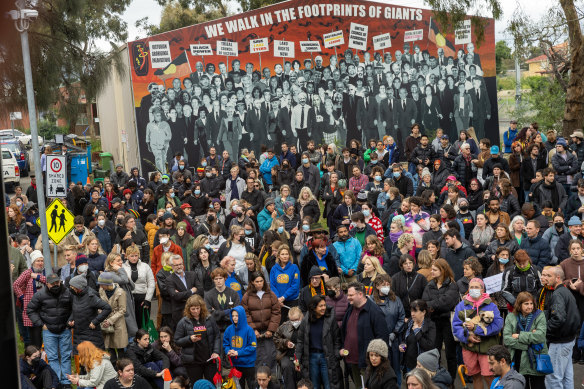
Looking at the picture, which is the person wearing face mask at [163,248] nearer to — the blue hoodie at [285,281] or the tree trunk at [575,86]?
the blue hoodie at [285,281]

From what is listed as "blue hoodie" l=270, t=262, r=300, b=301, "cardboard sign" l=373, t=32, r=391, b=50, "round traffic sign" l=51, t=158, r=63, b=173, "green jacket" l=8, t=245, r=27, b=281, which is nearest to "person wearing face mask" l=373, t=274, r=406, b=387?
"blue hoodie" l=270, t=262, r=300, b=301

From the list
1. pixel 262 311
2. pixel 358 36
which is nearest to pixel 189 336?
pixel 262 311

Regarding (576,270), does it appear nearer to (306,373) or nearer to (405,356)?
(405,356)

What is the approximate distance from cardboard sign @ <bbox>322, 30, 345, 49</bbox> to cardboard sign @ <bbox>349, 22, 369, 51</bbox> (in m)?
0.35

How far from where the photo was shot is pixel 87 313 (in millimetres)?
10211

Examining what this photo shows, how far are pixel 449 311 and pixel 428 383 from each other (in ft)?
9.42

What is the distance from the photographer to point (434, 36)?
2834 centimetres

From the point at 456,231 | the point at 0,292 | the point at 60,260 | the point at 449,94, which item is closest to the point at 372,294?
the point at 456,231

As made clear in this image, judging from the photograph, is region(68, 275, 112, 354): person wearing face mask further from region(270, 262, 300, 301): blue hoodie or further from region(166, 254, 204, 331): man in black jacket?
region(270, 262, 300, 301): blue hoodie

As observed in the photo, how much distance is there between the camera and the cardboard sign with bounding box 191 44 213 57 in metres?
25.7

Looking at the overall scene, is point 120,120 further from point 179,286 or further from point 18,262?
point 179,286

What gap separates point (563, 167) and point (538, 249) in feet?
19.9

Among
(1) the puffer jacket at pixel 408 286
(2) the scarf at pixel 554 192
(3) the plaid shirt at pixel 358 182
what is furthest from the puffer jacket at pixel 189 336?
(2) the scarf at pixel 554 192

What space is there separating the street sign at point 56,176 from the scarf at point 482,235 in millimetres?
7127
